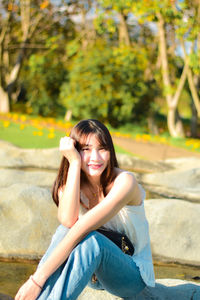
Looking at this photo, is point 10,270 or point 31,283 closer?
point 31,283

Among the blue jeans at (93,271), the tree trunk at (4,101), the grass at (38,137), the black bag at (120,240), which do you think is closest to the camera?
the blue jeans at (93,271)

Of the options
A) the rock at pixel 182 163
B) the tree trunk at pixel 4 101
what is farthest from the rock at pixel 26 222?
the tree trunk at pixel 4 101

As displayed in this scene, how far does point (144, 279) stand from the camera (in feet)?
7.64

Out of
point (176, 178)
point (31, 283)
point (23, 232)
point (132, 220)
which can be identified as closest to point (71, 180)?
point (132, 220)

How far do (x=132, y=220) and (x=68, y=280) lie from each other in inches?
22.3

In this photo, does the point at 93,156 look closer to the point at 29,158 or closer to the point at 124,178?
the point at 124,178

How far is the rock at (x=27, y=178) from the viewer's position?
5418 millimetres

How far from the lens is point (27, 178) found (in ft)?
18.0

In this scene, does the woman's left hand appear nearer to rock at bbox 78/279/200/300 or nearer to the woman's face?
rock at bbox 78/279/200/300

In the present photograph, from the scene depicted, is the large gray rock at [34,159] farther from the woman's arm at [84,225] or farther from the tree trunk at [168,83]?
the tree trunk at [168,83]

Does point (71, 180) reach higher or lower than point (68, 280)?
higher

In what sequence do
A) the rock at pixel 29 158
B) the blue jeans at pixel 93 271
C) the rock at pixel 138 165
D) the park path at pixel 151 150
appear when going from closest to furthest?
1. the blue jeans at pixel 93 271
2. the rock at pixel 29 158
3. the rock at pixel 138 165
4. the park path at pixel 151 150

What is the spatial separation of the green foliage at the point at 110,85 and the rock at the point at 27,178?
340 inches

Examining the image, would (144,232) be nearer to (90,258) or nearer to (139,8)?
(90,258)
